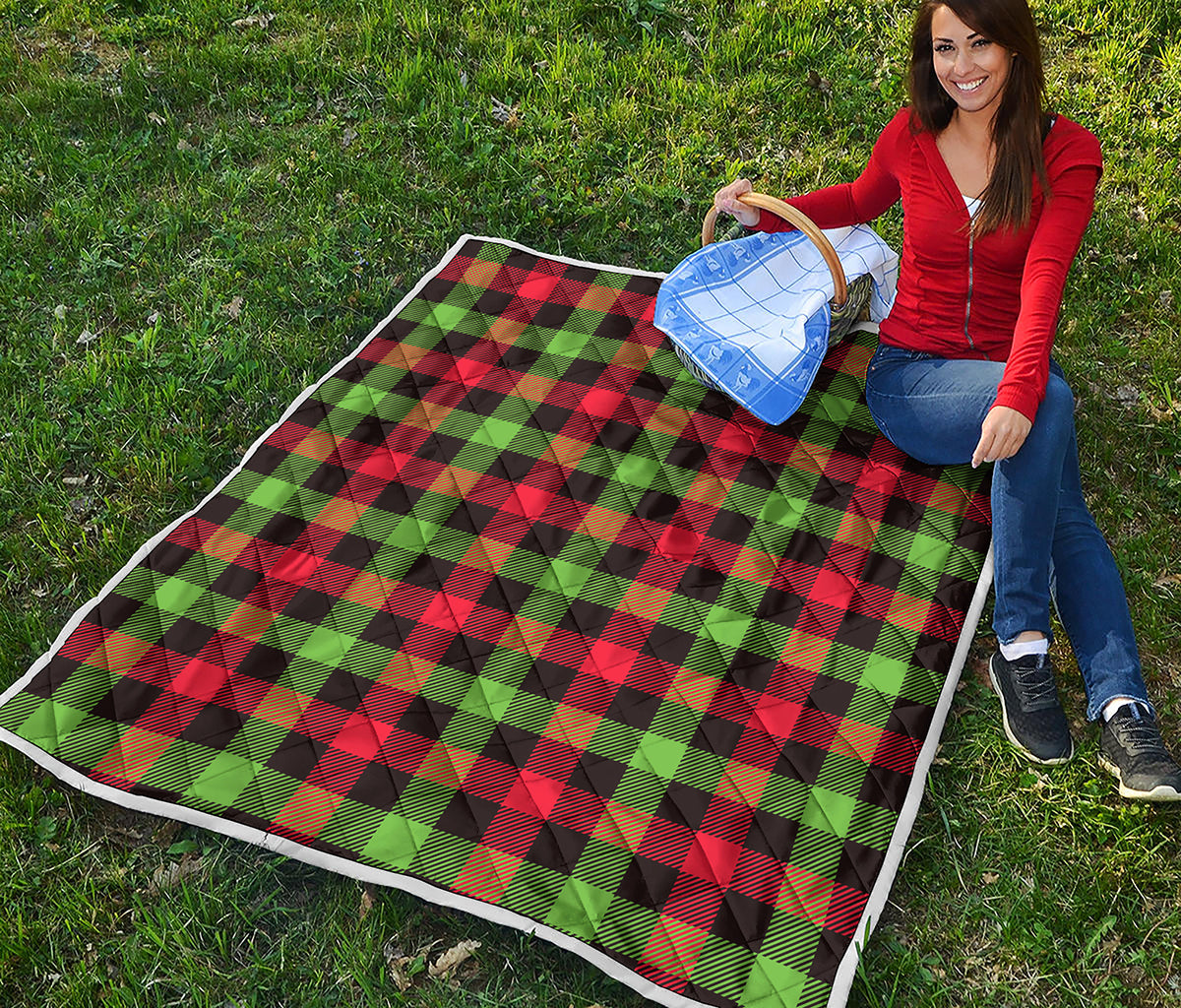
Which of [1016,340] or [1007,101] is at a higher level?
[1007,101]

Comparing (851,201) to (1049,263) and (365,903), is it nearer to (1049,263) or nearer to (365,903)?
(1049,263)

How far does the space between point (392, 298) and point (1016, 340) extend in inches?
81.9

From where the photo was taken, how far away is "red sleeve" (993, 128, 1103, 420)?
2449mm

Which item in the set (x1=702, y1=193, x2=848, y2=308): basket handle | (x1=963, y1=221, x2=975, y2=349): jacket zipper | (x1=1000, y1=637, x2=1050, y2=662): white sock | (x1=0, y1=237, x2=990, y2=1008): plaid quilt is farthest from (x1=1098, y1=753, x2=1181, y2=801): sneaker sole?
(x1=702, y1=193, x2=848, y2=308): basket handle

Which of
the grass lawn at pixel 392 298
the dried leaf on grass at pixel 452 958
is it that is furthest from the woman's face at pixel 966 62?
the dried leaf on grass at pixel 452 958

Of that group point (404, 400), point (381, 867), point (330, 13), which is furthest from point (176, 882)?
point (330, 13)

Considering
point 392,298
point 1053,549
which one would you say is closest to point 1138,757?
point 1053,549

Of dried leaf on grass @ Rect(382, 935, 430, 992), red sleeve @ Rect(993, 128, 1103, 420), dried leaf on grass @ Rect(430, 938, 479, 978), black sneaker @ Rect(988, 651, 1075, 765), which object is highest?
red sleeve @ Rect(993, 128, 1103, 420)

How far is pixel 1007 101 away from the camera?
2520 millimetres

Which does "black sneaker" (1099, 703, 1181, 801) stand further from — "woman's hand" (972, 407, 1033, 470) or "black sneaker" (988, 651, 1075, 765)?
"woman's hand" (972, 407, 1033, 470)

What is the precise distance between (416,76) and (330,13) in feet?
2.38

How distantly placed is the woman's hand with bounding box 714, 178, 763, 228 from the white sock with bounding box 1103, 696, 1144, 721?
5.16ft

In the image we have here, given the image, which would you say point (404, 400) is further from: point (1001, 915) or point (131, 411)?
point (1001, 915)

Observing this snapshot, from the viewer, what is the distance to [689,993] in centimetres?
213
